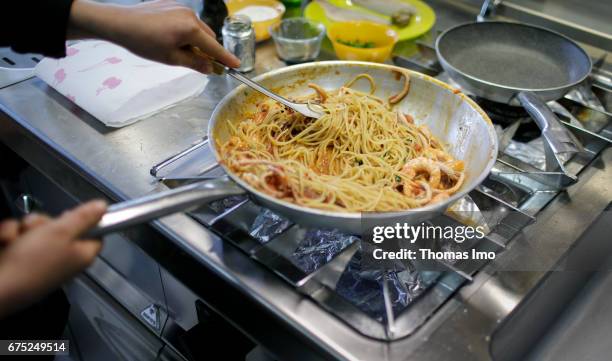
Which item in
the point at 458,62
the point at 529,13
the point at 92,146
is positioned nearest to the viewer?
the point at 92,146

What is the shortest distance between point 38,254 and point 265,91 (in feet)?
2.15

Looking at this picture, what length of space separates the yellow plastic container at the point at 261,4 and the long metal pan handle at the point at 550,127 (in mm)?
871

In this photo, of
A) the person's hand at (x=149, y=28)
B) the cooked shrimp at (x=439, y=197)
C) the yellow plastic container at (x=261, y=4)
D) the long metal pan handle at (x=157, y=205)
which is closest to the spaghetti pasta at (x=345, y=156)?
the cooked shrimp at (x=439, y=197)

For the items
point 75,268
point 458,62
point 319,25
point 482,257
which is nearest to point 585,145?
point 458,62

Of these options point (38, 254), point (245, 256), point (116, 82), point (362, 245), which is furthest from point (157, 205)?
point (116, 82)

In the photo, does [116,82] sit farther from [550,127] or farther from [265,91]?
[550,127]

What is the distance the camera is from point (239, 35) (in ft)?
5.08

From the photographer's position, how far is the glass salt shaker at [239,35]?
5.07ft

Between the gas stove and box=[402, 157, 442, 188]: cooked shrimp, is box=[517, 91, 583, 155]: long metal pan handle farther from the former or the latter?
box=[402, 157, 442, 188]: cooked shrimp

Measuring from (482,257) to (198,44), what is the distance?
749 mm

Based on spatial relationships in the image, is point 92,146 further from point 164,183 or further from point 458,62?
point 458,62

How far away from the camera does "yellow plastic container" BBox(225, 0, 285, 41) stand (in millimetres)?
1740

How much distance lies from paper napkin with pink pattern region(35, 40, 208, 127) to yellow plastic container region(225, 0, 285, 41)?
31cm

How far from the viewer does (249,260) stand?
1.02m
